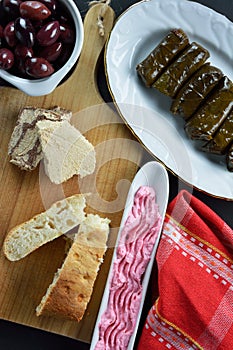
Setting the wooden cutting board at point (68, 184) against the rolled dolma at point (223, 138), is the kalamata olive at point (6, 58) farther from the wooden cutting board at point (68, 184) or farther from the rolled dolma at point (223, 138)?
the rolled dolma at point (223, 138)

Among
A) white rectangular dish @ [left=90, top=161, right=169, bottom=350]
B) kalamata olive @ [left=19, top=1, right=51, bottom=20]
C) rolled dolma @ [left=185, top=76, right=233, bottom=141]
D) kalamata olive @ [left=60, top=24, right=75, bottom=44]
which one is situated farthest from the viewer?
rolled dolma @ [left=185, top=76, right=233, bottom=141]

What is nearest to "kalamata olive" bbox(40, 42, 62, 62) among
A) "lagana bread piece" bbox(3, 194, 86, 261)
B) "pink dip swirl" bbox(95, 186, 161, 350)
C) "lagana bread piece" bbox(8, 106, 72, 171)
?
"lagana bread piece" bbox(8, 106, 72, 171)

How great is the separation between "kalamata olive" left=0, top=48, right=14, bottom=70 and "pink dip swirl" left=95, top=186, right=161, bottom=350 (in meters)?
0.90

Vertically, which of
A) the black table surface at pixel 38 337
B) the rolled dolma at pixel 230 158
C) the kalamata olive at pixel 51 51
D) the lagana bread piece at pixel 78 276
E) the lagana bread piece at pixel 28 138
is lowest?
the black table surface at pixel 38 337

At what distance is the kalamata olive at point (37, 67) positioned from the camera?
291 centimetres

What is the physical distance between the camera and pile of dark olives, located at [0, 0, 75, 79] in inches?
113

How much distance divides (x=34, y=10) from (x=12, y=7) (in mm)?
135

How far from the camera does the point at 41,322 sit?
10.6 feet

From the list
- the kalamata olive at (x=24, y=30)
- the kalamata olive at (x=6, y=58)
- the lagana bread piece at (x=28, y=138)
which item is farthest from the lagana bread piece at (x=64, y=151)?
the kalamata olive at (x=24, y=30)

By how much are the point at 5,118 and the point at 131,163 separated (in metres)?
0.67

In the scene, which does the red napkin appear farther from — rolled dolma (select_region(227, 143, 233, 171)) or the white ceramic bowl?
the white ceramic bowl

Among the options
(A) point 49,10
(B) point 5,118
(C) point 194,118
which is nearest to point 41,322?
(B) point 5,118

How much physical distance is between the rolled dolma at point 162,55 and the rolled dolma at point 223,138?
1.37 feet

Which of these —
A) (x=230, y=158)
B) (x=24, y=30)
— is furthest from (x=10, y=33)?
(x=230, y=158)
